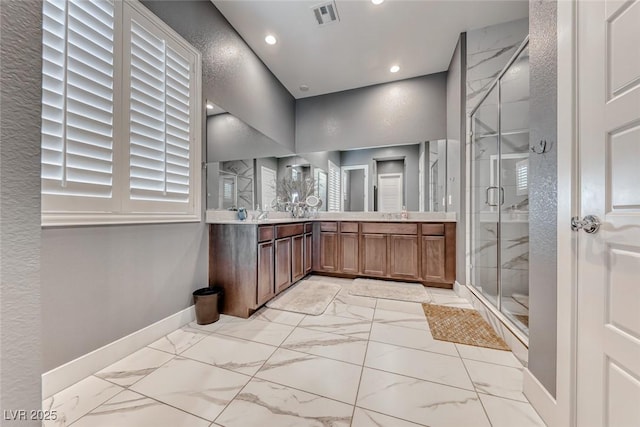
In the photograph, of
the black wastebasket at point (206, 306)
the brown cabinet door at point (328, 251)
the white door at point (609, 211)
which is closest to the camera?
the white door at point (609, 211)

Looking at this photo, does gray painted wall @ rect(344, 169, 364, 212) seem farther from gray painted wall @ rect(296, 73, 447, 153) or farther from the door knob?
the door knob

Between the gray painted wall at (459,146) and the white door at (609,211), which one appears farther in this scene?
the gray painted wall at (459,146)

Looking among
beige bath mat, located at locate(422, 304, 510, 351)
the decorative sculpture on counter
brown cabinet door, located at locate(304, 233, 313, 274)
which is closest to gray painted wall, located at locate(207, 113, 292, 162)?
the decorative sculpture on counter

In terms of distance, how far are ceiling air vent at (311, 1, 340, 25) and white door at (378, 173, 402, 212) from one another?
77.8 inches

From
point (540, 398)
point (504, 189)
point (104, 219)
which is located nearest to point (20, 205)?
point (104, 219)

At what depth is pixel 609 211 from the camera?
0.82 metres

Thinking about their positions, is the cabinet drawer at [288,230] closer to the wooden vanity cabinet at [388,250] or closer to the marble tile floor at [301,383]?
the wooden vanity cabinet at [388,250]

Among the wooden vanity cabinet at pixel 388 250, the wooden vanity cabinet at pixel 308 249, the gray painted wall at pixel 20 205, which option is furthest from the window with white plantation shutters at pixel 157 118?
the wooden vanity cabinet at pixel 388 250

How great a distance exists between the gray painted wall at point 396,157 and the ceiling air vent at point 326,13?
5.48ft

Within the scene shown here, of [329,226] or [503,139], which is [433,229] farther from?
[329,226]

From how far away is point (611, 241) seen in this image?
31.8 inches

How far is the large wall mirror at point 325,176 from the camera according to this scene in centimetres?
255

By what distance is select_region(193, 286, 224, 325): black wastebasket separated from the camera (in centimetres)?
199

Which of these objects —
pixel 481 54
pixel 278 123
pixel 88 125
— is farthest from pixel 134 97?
pixel 481 54
